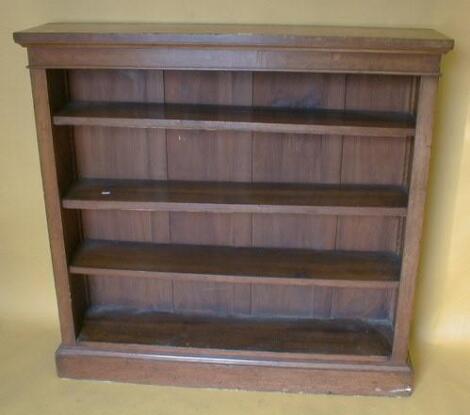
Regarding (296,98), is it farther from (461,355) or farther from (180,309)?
(461,355)

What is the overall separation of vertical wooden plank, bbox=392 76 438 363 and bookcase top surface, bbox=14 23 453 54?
119 millimetres

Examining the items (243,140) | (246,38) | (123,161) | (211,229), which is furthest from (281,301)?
(246,38)

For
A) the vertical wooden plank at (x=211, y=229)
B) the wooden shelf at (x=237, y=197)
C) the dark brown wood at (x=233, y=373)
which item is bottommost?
the dark brown wood at (x=233, y=373)

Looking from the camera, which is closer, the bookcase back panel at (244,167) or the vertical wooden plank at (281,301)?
the bookcase back panel at (244,167)

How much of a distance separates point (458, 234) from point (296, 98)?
29.3 inches

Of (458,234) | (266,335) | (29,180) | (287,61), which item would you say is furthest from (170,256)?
(458,234)

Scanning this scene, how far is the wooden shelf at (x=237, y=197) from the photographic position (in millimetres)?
1858

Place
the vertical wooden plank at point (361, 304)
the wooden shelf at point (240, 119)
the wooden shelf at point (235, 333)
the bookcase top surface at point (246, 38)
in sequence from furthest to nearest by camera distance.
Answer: the vertical wooden plank at point (361, 304), the wooden shelf at point (235, 333), the wooden shelf at point (240, 119), the bookcase top surface at point (246, 38)

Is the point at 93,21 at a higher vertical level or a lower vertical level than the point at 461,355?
higher

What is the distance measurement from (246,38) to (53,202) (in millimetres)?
776

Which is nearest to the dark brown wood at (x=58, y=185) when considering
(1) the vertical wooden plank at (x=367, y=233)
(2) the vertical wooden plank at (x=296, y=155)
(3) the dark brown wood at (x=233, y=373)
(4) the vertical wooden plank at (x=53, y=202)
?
(4) the vertical wooden plank at (x=53, y=202)

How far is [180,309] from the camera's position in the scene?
7.42 feet

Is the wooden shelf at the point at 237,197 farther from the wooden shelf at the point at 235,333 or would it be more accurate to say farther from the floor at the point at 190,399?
the floor at the point at 190,399

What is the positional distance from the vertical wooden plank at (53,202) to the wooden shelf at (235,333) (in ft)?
0.34
